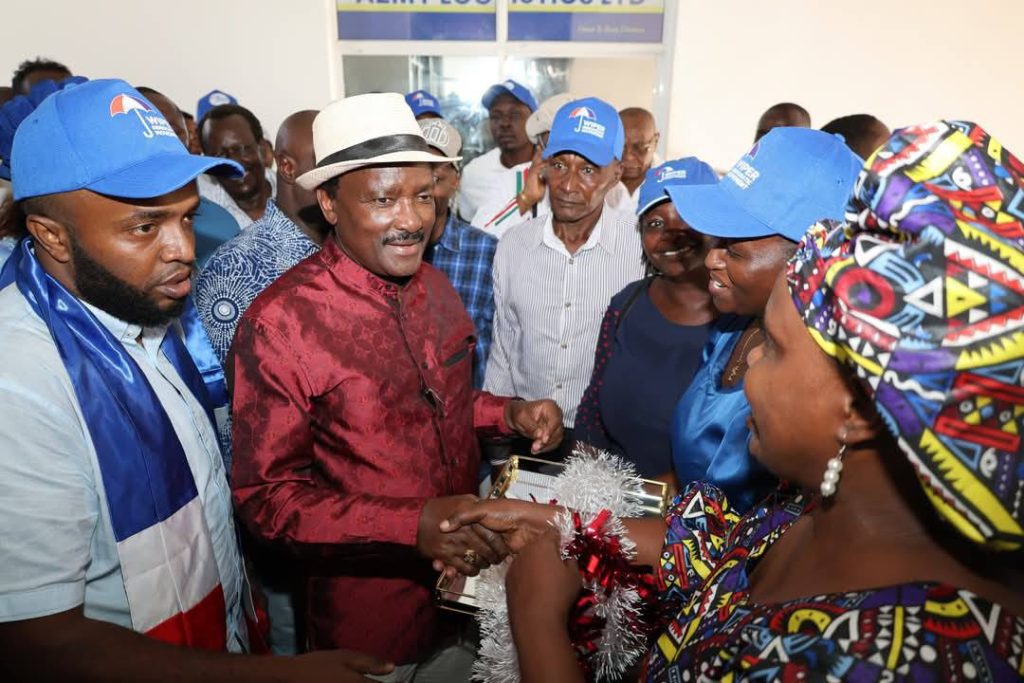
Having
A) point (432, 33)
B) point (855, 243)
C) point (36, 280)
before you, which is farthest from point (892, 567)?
point (432, 33)

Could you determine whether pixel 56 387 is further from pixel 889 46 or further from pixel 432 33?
pixel 889 46

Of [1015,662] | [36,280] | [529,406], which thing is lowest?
[529,406]

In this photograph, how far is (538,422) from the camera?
7.89ft

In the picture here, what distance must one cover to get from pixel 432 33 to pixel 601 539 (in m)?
7.19

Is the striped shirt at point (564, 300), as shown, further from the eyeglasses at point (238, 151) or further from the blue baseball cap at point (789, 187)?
the eyeglasses at point (238, 151)

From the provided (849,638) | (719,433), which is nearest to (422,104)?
(719,433)

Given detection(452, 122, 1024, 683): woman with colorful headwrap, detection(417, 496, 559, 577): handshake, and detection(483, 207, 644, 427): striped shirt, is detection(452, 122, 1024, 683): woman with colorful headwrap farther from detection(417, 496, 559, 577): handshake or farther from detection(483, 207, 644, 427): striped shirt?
detection(483, 207, 644, 427): striped shirt

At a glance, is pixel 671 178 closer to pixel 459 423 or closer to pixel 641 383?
pixel 641 383

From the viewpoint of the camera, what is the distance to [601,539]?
1518 millimetres

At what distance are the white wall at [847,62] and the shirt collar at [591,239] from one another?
438 cm

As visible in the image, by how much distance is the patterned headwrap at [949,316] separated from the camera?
0.72 meters

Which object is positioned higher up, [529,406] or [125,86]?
[125,86]

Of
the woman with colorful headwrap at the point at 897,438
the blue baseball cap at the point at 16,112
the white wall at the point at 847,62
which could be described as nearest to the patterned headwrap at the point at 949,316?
the woman with colorful headwrap at the point at 897,438

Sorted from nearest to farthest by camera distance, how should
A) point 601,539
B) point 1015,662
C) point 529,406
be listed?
1. point 1015,662
2. point 601,539
3. point 529,406
